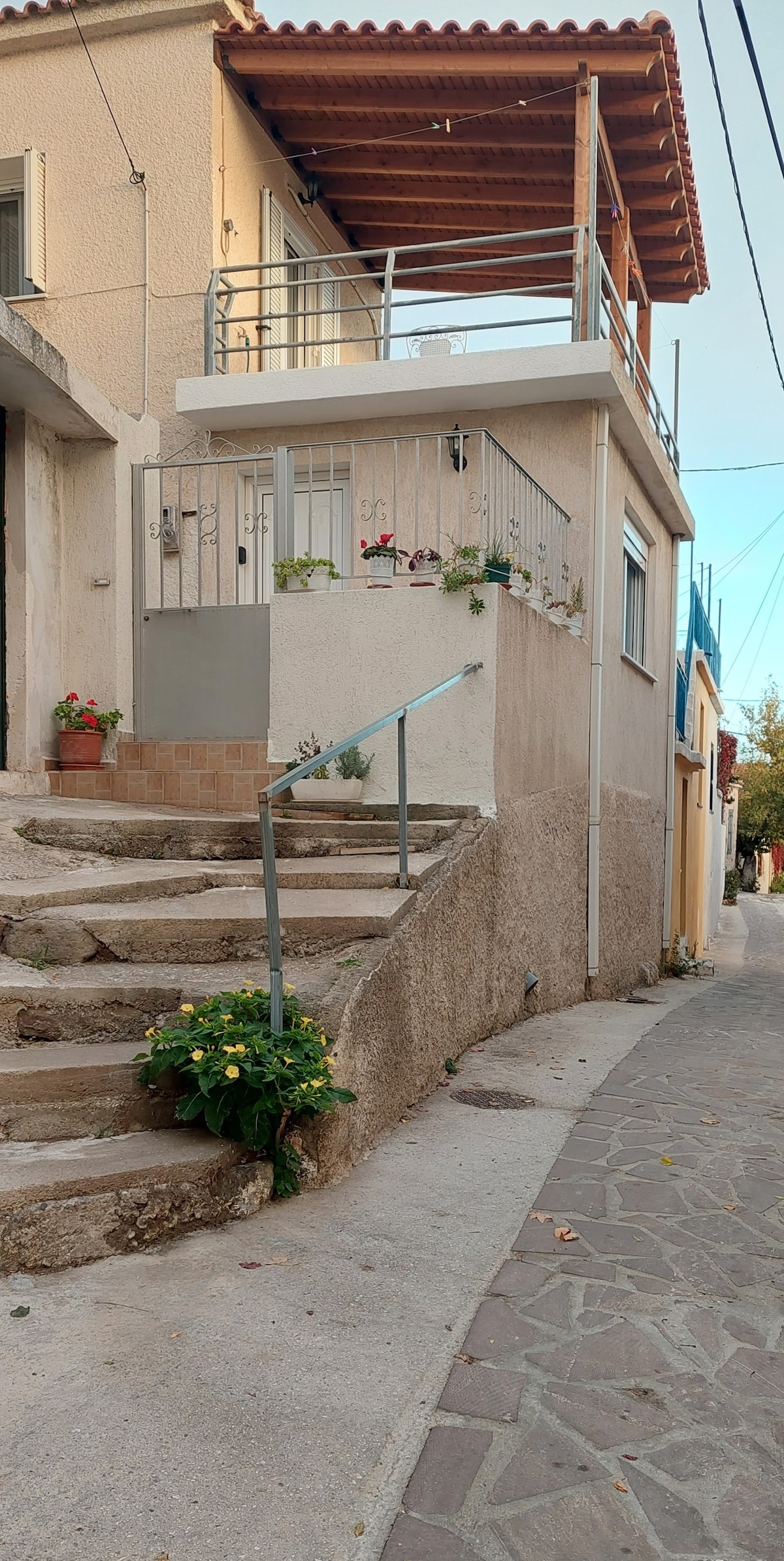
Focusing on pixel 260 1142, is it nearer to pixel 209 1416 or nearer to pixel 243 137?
pixel 209 1416

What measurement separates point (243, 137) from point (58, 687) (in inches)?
210

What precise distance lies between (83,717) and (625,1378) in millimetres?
6483

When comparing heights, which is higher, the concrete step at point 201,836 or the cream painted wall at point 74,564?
the cream painted wall at point 74,564

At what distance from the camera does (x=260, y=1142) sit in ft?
11.3

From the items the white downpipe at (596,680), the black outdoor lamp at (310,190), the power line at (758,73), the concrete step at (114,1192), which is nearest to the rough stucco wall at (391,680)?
the white downpipe at (596,680)

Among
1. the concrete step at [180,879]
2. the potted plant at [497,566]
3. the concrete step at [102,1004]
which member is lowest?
the concrete step at [102,1004]

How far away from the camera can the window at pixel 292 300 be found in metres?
10.4

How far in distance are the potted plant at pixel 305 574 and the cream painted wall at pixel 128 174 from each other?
10.3 feet

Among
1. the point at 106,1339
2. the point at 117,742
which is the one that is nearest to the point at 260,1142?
the point at 106,1339

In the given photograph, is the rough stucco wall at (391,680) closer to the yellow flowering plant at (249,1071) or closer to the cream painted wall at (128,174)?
the yellow flowering plant at (249,1071)

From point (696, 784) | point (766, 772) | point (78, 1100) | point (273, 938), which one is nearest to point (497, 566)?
point (273, 938)

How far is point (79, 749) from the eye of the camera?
321 inches

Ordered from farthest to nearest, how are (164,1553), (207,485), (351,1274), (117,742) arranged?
1. (207,485)
2. (117,742)
3. (351,1274)
4. (164,1553)

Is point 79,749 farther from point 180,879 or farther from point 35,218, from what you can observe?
point 35,218
